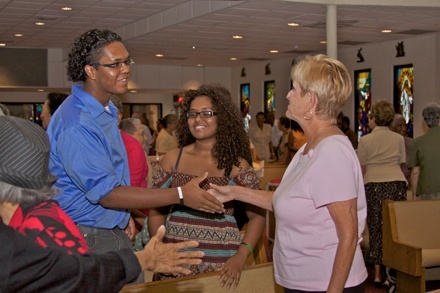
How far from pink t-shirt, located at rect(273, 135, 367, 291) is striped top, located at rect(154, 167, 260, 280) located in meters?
0.69

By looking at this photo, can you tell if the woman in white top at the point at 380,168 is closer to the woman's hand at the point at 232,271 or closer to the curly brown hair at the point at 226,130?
the curly brown hair at the point at 226,130

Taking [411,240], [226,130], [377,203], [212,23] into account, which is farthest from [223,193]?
[212,23]

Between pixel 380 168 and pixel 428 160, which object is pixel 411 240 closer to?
pixel 380 168

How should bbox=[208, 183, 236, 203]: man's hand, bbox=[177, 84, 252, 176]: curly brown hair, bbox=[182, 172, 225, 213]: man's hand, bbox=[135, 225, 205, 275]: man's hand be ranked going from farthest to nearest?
bbox=[177, 84, 252, 176]: curly brown hair, bbox=[208, 183, 236, 203]: man's hand, bbox=[182, 172, 225, 213]: man's hand, bbox=[135, 225, 205, 275]: man's hand

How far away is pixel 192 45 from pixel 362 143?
27.3 ft

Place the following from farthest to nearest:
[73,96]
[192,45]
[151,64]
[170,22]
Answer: [151,64] < [192,45] < [170,22] < [73,96]

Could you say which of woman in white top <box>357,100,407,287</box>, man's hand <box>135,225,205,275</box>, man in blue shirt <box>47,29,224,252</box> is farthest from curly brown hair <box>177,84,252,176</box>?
woman in white top <box>357,100,407,287</box>

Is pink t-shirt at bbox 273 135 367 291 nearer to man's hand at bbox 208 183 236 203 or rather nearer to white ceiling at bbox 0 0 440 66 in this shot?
man's hand at bbox 208 183 236 203

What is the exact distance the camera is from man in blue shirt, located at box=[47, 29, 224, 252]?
8.64ft

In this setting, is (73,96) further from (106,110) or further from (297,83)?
(297,83)

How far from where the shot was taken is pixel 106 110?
286 centimetres

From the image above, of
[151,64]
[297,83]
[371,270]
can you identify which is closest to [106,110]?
[297,83]

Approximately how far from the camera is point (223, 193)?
10.0ft

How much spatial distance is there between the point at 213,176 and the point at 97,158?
0.86 metres
